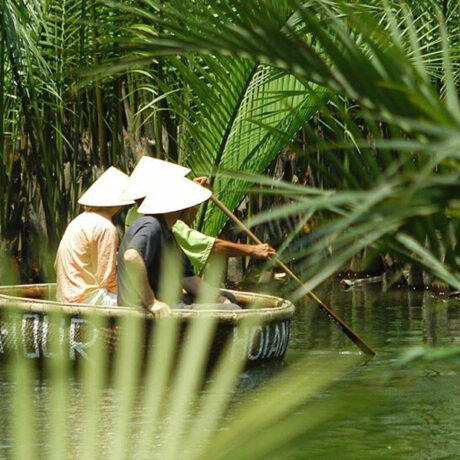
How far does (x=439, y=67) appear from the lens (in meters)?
11.9

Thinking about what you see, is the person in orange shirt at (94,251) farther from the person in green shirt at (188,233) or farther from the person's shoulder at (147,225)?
the person's shoulder at (147,225)

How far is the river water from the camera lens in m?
1.44

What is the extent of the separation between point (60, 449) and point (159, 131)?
12.2 metres

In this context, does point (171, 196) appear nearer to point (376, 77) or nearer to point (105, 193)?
point (105, 193)

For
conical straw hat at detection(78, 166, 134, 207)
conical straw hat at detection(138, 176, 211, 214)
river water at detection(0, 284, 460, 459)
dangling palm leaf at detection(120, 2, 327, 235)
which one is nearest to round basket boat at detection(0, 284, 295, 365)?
river water at detection(0, 284, 460, 459)

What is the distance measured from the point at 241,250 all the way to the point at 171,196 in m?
1.23

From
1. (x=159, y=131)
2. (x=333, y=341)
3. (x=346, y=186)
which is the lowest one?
(x=333, y=341)

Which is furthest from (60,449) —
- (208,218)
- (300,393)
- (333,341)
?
(208,218)

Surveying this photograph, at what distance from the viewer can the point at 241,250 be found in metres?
10.5

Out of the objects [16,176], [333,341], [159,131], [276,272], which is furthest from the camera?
[276,272]

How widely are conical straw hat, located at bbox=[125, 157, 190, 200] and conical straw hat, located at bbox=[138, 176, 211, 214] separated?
0.07 m

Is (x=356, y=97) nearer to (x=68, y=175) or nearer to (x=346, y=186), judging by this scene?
(x=346, y=186)

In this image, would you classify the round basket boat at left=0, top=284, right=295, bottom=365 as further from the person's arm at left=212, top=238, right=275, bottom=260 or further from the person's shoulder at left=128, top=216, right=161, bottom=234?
the person's shoulder at left=128, top=216, right=161, bottom=234

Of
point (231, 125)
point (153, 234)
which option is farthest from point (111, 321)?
point (231, 125)
